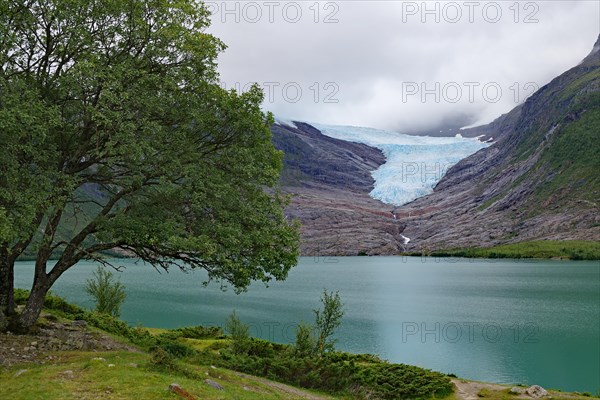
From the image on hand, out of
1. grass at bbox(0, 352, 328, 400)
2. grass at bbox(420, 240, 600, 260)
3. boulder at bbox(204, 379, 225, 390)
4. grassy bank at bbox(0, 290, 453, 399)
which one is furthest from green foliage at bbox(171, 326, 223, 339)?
grass at bbox(420, 240, 600, 260)

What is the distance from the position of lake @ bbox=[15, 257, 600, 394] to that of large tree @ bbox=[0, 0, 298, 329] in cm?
3102

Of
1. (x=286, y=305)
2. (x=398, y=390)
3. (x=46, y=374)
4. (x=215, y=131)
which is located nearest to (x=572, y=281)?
(x=286, y=305)

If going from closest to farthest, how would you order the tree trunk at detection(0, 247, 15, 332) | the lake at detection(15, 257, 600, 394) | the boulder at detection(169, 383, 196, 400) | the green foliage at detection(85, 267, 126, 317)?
the boulder at detection(169, 383, 196, 400), the tree trunk at detection(0, 247, 15, 332), the green foliage at detection(85, 267, 126, 317), the lake at detection(15, 257, 600, 394)

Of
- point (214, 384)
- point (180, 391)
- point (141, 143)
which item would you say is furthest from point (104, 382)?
point (141, 143)

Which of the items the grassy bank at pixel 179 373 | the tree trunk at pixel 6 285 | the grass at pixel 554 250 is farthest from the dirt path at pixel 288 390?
the grass at pixel 554 250

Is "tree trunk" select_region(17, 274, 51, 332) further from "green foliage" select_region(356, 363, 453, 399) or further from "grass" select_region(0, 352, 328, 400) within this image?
"green foliage" select_region(356, 363, 453, 399)

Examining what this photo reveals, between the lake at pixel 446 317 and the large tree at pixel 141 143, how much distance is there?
1221 inches

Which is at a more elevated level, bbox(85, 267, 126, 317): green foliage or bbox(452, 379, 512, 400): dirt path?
bbox(85, 267, 126, 317): green foliage

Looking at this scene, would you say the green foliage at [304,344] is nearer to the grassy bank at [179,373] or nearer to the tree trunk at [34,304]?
the grassy bank at [179,373]

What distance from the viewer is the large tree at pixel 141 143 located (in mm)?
19719

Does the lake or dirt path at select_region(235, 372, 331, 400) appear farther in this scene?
the lake

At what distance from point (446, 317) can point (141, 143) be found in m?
60.3

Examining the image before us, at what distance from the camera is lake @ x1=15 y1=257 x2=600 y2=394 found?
153 feet

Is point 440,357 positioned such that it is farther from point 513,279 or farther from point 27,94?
point 513,279
